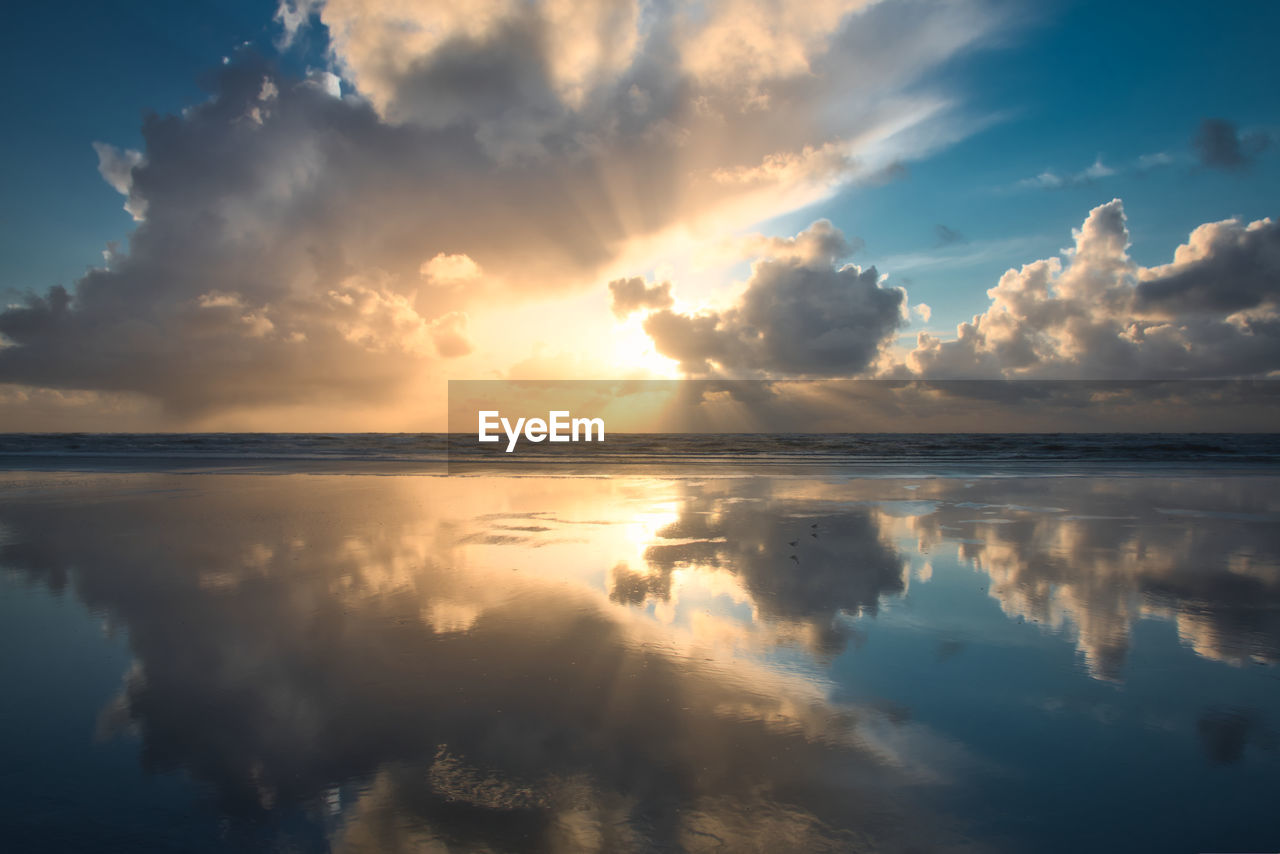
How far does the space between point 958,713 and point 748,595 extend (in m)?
3.54

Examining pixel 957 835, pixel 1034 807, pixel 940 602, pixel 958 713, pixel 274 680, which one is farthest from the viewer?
pixel 940 602

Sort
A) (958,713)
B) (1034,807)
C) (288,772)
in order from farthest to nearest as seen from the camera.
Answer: (958,713)
(288,772)
(1034,807)

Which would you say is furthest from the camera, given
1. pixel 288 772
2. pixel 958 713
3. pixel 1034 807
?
pixel 958 713

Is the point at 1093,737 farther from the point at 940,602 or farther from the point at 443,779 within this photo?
the point at 443,779

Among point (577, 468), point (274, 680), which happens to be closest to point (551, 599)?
point (274, 680)

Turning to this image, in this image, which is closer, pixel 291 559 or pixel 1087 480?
pixel 291 559

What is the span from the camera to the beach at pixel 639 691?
3844 mm

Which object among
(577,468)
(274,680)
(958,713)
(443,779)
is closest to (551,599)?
(274,680)

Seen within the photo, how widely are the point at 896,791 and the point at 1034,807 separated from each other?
850 millimetres

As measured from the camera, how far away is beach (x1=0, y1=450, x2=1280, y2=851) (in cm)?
384

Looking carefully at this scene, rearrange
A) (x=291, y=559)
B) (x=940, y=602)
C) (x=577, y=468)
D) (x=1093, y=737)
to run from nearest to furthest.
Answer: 1. (x=1093, y=737)
2. (x=940, y=602)
3. (x=291, y=559)
4. (x=577, y=468)

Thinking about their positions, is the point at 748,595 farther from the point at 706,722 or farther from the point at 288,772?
the point at 288,772

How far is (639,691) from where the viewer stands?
5.58 m

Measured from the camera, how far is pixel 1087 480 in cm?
2533
